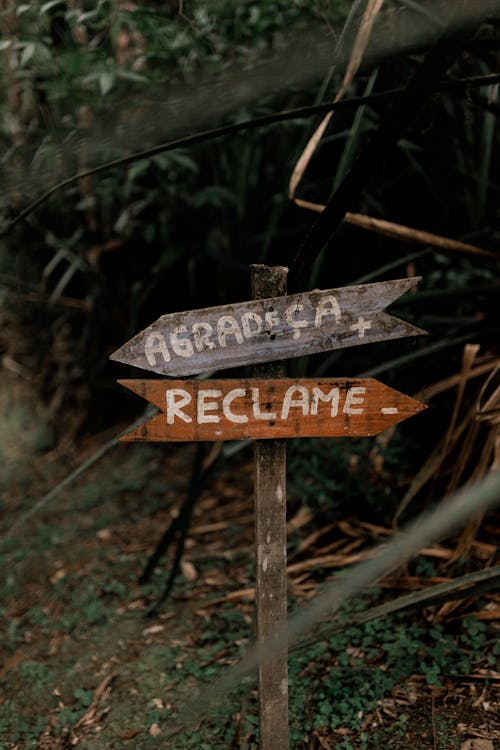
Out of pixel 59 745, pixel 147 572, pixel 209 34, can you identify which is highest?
pixel 209 34

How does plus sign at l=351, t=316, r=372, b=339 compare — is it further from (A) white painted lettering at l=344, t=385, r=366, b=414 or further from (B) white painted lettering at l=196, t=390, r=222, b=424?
(B) white painted lettering at l=196, t=390, r=222, b=424

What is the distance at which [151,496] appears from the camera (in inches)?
137

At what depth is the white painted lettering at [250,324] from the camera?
1.40 metres

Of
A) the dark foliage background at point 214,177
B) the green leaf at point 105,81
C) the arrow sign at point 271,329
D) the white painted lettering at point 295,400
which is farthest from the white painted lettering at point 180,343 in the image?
the green leaf at point 105,81

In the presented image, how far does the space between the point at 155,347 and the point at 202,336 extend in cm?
10

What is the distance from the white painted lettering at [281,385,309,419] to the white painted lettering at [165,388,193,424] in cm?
21

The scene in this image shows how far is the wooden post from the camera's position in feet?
4.82

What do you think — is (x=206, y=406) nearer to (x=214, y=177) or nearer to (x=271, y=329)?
(x=271, y=329)

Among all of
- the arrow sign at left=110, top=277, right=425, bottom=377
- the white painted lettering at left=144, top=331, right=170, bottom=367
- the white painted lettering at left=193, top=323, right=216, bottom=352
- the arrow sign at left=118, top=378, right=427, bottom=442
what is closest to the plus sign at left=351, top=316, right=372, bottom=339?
the arrow sign at left=110, top=277, right=425, bottom=377

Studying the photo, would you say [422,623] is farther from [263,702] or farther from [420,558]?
[263,702]

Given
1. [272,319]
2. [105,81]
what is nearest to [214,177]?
[105,81]

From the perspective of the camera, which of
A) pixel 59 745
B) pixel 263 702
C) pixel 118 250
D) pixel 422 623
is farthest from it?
pixel 118 250

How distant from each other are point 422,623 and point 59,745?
111 centimetres

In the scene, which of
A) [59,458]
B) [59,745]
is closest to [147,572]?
[59,745]
